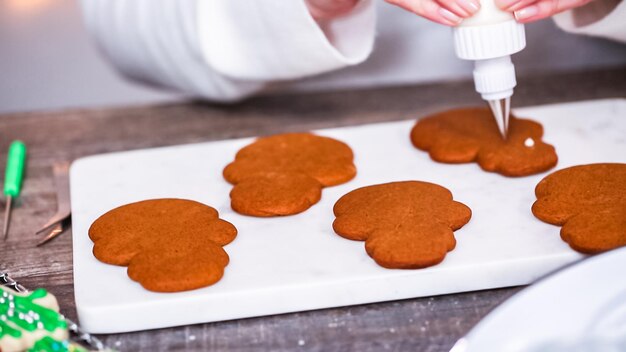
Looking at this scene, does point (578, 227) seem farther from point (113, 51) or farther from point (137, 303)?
point (113, 51)

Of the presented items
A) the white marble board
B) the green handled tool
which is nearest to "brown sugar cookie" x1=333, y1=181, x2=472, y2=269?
the white marble board

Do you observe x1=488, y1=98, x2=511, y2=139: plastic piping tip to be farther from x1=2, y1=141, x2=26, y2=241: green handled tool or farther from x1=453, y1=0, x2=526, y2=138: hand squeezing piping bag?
x1=2, y1=141, x2=26, y2=241: green handled tool

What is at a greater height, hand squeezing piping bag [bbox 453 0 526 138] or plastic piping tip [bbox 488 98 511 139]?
hand squeezing piping bag [bbox 453 0 526 138]

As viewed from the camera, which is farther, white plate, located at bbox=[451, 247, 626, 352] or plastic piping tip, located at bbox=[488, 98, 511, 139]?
plastic piping tip, located at bbox=[488, 98, 511, 139]

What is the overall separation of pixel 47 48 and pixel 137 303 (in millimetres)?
2061

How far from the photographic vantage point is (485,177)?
98cm

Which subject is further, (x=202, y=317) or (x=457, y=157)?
(x=457, y=157)

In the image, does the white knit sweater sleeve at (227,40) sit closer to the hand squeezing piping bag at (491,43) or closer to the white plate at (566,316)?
the hand squeezing piping bag at (491,43)

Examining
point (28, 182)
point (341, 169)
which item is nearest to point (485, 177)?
point (341, 169)

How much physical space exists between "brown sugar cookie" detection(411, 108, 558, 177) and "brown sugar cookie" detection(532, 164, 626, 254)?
0.05 meters

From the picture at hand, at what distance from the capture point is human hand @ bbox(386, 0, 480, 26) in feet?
2.90

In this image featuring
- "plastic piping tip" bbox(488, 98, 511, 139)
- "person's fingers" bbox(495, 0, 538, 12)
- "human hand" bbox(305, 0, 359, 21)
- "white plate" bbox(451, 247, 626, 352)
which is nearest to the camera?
"white plate" bbox(451, 247, 626, 352)

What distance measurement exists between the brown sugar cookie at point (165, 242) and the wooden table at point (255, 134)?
50 mm

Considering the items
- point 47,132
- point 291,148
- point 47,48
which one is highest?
point 291,148
